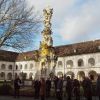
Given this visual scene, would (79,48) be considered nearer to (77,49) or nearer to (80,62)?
(77,49)

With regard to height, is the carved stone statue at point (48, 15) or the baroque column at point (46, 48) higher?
the carved stone statue at point (48, 15)

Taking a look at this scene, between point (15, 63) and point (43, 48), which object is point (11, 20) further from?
point (15, 63)

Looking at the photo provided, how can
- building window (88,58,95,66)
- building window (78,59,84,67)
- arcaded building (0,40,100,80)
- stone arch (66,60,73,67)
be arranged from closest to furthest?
arcaded building (0,40,100,80) < building window (88,58,95,66) < building window (78,59,84,67) < stone arch (66,60,73,67)

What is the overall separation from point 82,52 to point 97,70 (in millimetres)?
6784

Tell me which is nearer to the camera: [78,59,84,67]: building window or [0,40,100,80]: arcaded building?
[0,40,100,80]: arcaded building

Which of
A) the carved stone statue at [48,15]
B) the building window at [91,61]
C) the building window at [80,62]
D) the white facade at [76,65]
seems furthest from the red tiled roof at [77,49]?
the carved stone statue at [48,15]

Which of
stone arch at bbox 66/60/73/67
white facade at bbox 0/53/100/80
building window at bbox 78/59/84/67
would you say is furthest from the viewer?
stone arch at bbox 66/60/73/67

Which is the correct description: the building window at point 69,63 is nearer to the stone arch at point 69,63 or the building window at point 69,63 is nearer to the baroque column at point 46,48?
the stone arch at point 69,63

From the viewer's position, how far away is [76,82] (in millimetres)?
22812

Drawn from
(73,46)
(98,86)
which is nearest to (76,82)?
(98,86)

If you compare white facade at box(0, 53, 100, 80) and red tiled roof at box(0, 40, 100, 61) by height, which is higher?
red tiled roof at box(0, 40, 100, 61)

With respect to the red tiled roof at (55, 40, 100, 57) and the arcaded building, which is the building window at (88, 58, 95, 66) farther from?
the red tiled roof at (55, 40, 100, 57)

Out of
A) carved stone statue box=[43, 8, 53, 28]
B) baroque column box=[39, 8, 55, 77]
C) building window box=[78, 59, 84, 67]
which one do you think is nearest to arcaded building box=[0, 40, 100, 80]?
building window box=[78, 59, 84, 67]

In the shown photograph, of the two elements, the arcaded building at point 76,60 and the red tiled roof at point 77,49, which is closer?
the arcaded building at point 76,60
